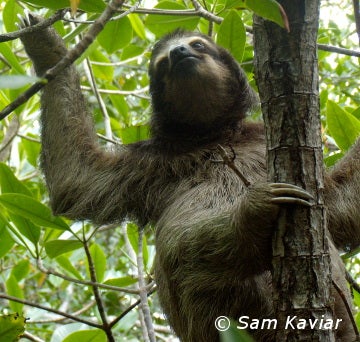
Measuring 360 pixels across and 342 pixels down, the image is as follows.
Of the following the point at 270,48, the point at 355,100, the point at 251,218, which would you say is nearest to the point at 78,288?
the point at 355,100

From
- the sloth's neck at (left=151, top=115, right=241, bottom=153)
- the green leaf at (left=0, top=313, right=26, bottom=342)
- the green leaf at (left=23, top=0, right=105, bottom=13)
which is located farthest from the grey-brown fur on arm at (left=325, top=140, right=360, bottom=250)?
the green leaf at (left=0, top=313, right=26, bottom=342)

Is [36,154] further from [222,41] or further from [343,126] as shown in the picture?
[343,126]

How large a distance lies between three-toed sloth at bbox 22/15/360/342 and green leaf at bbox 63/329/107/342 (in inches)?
26.1

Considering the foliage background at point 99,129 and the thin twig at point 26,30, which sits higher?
the thin twig at point 26,30

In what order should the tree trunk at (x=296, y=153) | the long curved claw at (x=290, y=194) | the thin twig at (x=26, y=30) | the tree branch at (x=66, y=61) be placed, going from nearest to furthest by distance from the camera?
the tree branch at (x=66, y=61) → the tree trunk at (x=296, y=153) → the long curved claw at (x=290, y=194) → the thin twig at (x=26, y=30)

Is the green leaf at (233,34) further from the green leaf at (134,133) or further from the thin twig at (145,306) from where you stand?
the thin twig at (145,306)

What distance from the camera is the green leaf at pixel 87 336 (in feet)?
17.2

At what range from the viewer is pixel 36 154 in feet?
25.9

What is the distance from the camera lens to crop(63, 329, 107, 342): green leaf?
5246 mm

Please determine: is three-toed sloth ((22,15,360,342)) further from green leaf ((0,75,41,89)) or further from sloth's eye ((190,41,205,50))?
green leaf ((0,75,41,89))

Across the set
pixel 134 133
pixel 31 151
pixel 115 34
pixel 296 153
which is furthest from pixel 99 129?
pixel 296 153

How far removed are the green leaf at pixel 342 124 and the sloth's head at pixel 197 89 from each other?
1207 millimetres

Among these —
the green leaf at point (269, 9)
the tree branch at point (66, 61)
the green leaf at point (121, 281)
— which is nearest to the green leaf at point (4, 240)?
the green leaf at point (121, 281)

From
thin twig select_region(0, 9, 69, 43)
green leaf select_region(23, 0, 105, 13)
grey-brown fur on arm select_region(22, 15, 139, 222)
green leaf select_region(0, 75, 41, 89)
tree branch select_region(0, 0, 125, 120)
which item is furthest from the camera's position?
grey-brown fur on arm select_region(22, 15, 139, 222)
